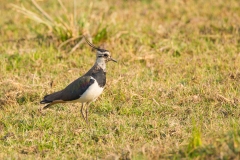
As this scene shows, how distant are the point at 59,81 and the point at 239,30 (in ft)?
13.1

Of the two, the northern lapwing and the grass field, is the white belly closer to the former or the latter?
the northern lapwing

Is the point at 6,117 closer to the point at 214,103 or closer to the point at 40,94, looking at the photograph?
the point at 40,94

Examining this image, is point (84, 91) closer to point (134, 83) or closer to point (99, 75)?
point (99, 75)

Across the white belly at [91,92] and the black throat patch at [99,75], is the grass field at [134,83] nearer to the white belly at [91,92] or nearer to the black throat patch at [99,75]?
the white belly at [91,92]

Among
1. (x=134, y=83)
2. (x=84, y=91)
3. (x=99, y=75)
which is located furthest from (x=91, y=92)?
(x=134, y=83)

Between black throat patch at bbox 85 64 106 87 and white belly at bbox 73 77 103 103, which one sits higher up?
black throat patch at bbox 85 64 106 87

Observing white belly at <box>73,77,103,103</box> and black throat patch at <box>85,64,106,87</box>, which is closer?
white belly at <box>73,77,103,103</box>

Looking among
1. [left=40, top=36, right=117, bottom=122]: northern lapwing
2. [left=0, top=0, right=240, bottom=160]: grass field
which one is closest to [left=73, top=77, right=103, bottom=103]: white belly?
[left=40, top=36, right=117, bottom=122]: northern lapwing

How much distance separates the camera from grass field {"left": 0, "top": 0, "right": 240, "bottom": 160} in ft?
20.1

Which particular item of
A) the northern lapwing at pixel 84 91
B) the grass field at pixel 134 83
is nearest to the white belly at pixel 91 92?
the northern lapwing at pixel 84 91

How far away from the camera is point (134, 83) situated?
8.16m

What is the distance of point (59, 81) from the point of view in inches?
334

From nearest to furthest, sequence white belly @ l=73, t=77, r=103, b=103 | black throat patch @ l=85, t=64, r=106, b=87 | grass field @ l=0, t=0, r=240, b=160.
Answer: grass field @ l=0, t=0, r=240, b=160
white belly @ l=73, t=77, r=103, b=103
black throat patch @ l=85, t=64, r=106, b=87

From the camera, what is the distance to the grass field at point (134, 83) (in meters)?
6.12
